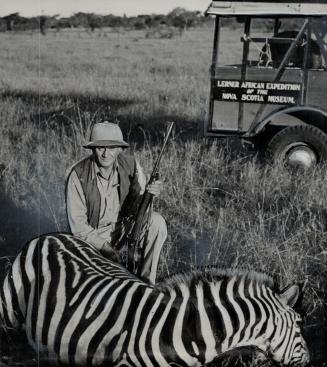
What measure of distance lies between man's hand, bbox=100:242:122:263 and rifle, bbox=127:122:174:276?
0.08m

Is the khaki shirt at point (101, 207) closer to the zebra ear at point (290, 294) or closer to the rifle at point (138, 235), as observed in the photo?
the rifle at point (138, 235)

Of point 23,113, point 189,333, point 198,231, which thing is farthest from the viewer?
point 23,113

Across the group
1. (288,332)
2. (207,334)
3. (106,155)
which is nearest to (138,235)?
(106,155)

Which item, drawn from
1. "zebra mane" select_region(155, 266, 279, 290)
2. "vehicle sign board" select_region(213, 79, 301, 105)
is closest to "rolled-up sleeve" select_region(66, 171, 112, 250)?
"zebra mane" select_region(155, 266, 279, 290)

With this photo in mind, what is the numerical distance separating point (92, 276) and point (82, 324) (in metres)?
0.24

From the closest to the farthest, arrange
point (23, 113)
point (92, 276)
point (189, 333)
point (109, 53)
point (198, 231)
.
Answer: point (189, 333) → point (92, 276) → point (198, 231) → point (23, 113) → point (109, 53)

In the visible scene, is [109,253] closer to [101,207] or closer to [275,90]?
[101,207]

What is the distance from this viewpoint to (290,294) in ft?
9.83

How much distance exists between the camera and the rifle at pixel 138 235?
3.57m

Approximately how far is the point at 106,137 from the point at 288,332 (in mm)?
1392

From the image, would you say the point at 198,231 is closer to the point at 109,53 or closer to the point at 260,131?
the point at 260,131

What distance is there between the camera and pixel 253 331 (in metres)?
2.89

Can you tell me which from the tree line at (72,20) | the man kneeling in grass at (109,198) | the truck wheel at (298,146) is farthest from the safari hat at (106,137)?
the truck wheel at (298,146)

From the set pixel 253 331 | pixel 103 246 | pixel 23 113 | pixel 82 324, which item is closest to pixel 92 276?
pixel 82 324
